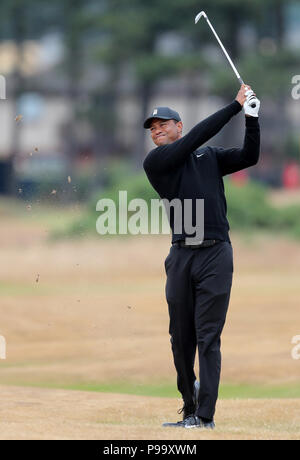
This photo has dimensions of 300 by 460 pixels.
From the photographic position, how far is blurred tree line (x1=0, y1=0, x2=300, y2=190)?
4438cm

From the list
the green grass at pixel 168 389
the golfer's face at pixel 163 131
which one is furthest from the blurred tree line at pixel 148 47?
the golfer's face at pixel 163 131

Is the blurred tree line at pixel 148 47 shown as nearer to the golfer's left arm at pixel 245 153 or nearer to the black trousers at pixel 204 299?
the golfer's left arm at pixel 245 153

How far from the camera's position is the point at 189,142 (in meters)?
7.13

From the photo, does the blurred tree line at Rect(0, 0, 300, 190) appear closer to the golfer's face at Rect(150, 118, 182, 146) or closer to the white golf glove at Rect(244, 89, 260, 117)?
the golfer's face at Rect(150, 118, 182, 146)

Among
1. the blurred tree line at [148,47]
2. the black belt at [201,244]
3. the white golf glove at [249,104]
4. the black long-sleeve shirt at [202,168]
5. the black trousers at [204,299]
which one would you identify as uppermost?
the blurred tree line at [148,47]

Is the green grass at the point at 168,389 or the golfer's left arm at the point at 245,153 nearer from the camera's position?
the golfer's left arm at the point at 245,153

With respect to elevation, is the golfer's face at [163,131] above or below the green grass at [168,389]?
above

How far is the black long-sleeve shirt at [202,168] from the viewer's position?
23.6ft

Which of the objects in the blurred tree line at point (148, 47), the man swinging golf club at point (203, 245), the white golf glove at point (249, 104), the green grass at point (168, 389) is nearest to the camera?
the white golf glove at point (249, 104)

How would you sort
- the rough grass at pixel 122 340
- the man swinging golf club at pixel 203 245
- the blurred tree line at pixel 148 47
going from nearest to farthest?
the man swinging golf club at pixel 203 245, the rough grass at pixel 122 340, the blurred tree line at pixel 148 47

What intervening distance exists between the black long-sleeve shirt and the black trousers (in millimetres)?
130

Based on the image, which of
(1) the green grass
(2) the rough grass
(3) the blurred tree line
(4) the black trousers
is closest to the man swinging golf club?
(4) the black trousers

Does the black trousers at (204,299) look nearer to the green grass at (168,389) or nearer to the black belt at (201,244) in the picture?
the black belt at (201,244)
